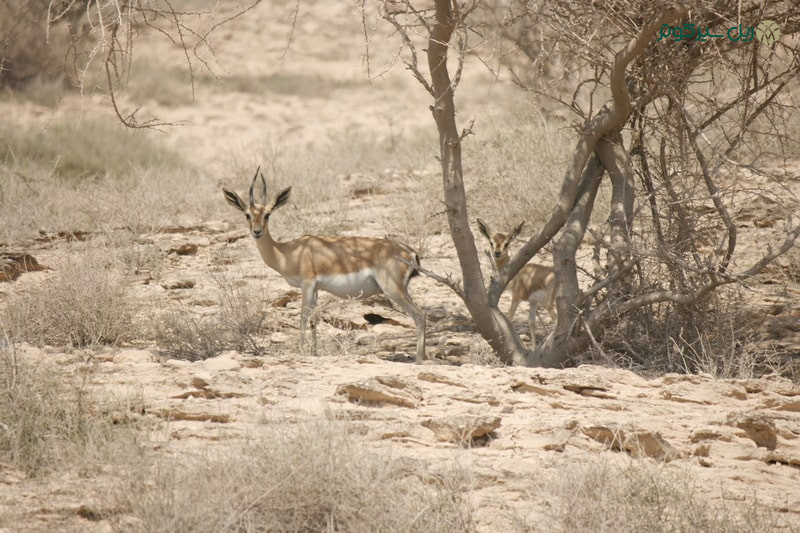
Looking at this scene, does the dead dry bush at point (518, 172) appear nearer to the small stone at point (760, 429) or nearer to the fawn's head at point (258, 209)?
Answer: the fawn's head at point (258, 209)

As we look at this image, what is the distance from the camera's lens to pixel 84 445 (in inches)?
178

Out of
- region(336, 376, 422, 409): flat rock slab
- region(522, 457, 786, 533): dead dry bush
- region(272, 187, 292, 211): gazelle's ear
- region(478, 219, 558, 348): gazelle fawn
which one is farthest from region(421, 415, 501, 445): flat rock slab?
region(272, 187, 292, 211): gazelle's ear

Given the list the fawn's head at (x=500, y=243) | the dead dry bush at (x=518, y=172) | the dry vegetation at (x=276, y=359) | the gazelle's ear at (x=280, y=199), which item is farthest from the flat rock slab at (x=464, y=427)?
the dead dry bush at (x=518, y=172)

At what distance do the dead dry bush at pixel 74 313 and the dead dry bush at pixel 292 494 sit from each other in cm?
334

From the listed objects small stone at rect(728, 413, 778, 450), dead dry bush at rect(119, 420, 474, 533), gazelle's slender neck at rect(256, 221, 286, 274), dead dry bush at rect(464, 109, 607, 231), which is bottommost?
dead dry bush at rect(119, 420, 474, 533)

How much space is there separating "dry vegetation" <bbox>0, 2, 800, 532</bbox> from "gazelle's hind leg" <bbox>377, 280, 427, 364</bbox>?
0.20 m

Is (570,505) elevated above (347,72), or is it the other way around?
(347,72)

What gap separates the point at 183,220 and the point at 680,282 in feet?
23.4

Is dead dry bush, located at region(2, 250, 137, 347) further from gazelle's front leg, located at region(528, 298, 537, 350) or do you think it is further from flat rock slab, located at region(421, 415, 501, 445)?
gazelle's front leg, located at region(528, 298, 537, 350)

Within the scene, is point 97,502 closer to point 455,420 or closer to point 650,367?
point 455,420

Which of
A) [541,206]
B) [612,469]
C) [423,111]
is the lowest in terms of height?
[612,469]

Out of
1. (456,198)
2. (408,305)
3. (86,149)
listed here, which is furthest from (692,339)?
(86,149)

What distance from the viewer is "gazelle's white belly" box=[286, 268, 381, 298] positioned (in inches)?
319

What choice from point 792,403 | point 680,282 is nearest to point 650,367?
point 680,282
